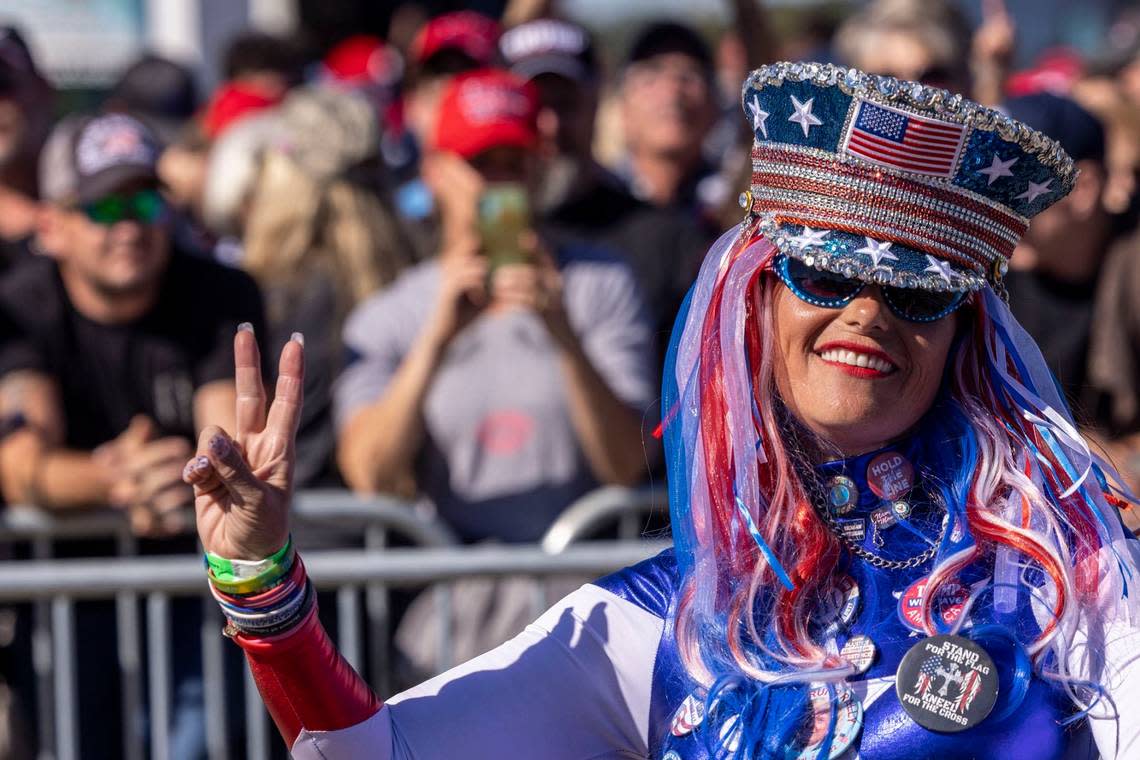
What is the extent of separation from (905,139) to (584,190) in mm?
3625

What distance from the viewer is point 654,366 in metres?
5.38

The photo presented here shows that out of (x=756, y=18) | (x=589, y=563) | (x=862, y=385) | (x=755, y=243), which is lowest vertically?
(x=589, y=563)

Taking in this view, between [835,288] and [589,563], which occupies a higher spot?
[835,288]

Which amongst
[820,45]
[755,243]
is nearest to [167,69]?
[820,45]

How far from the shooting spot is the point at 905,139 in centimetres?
241

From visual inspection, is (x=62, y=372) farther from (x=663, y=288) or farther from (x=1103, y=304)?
(x=1103, y=304)

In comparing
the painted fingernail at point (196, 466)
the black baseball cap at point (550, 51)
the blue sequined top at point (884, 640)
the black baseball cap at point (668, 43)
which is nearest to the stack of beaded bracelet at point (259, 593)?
the painted fingernail at point (196, 466)

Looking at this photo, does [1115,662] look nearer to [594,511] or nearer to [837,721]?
[837,721]

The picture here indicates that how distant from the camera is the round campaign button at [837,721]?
2422 mm

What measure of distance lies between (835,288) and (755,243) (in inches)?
6.6

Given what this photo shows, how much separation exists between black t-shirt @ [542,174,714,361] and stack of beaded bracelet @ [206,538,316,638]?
132 inches

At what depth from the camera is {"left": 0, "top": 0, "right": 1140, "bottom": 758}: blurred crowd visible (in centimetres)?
485

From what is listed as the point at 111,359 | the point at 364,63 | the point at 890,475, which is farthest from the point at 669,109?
the point at 890,475

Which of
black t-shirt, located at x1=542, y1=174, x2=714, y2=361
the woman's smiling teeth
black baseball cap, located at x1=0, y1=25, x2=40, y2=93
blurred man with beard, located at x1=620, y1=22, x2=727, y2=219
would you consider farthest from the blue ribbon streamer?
black baseball cap, located at x1=0, y1=25, x2=40, y2=93
